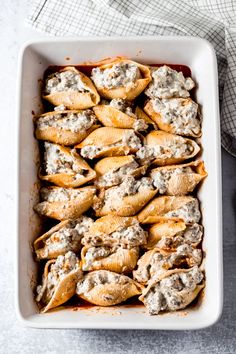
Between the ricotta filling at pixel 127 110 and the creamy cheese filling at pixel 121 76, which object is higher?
the creamy cheese filling at pixel 121 76

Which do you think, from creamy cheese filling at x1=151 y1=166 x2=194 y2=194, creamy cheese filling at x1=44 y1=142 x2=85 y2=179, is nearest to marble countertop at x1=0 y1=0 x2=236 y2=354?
creamy cheese filling at x1=44 y1=142 x2=85 y2=179

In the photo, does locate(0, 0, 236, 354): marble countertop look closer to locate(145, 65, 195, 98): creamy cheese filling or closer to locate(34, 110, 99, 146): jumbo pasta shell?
locate(34, 110, 99, 146): jumbo pasta shell

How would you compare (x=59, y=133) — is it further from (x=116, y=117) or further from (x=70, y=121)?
(x=116, y=117)

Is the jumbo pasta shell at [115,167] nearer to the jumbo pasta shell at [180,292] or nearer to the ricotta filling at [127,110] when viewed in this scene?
the ricotta filling at [127,110]

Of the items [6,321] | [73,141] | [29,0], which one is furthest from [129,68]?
[6,321]

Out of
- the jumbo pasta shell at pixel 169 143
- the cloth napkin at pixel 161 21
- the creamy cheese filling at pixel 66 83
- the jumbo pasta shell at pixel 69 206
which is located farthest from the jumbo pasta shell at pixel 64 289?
the cloth napkin at pixel 161 21

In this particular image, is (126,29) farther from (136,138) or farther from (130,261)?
(130,261)

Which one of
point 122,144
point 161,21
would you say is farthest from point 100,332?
point 161,21
